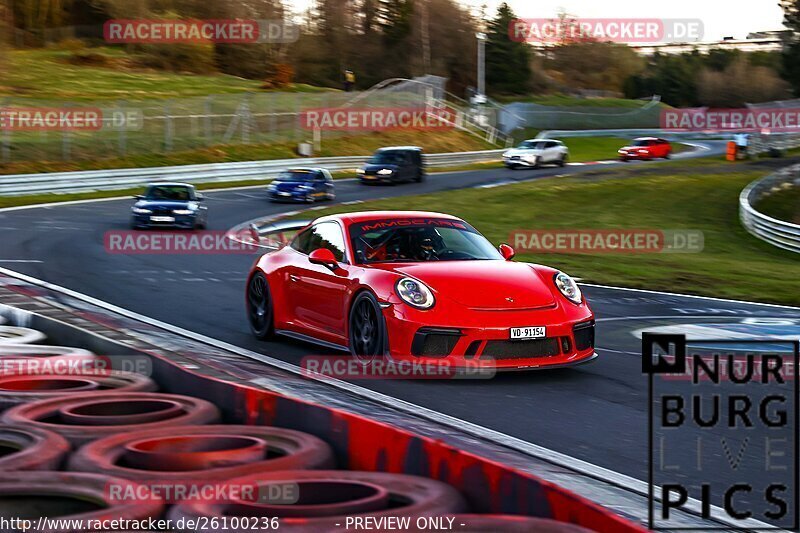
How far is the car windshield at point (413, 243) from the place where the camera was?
999 centimetres

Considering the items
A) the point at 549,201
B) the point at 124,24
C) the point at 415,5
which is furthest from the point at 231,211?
the point at 415,5

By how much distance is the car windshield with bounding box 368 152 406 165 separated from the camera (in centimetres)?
4297

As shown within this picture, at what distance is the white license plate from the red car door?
1.53m

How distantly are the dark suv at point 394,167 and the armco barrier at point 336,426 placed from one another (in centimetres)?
3293

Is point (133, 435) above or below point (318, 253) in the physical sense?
below

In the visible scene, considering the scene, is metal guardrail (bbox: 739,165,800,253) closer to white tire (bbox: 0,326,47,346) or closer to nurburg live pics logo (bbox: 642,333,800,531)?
nurburg live pics logo (bbox: 642,333,800,531)

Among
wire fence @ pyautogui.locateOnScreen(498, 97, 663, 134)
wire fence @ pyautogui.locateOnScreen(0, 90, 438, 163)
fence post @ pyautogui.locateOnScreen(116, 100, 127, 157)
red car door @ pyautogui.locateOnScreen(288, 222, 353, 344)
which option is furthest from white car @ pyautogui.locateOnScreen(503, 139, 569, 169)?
red car door @ pyautogui.locateOnScreen(288, 222, 353, 344)

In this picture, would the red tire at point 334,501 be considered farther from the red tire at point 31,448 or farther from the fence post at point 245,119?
the fence post at point 245,119

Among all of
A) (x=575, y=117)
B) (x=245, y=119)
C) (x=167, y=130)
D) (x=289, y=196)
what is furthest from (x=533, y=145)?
(x=575, y=117)

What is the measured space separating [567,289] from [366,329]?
1693 millimetres

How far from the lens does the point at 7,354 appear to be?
27.4ft

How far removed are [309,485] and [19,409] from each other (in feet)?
7.52

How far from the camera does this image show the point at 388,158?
43219 mm

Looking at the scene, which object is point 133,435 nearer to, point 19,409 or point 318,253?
point 19,409
